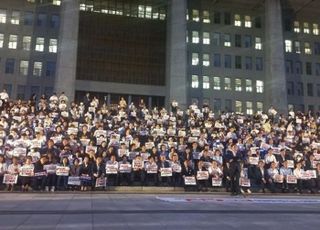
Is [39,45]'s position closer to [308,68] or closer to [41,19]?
[41,19]

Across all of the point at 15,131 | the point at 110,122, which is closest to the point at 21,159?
the point at 15,131

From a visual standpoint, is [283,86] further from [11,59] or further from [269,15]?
[11,59]

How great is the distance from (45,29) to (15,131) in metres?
39.8

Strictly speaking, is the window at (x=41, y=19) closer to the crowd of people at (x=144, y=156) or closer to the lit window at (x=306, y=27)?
the crowd of people at (x=144, y=156)

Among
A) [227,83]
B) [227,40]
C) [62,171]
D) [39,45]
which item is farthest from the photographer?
[227,40]

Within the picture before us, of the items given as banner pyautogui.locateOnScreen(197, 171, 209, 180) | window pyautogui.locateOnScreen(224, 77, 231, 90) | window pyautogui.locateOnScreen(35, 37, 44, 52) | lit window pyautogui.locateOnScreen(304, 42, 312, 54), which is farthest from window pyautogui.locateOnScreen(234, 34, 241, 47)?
banner pyautogui.locateOnScreen(197, 171, 209, 180)

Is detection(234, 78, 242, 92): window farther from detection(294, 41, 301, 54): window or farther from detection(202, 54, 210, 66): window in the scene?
detection(294, 41, 301, 54): window

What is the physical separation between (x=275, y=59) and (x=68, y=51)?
26915 millimetres

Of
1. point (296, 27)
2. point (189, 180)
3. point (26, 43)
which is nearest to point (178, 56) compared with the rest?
point (26, 43)

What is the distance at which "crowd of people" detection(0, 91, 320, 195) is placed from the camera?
62.4 feet

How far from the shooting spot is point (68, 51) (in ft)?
154

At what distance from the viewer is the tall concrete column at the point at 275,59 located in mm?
52666

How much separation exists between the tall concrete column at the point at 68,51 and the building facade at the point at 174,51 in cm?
127

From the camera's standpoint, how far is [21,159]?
1931 cm
